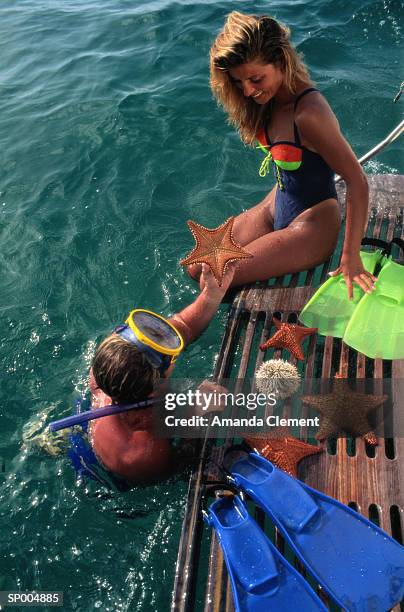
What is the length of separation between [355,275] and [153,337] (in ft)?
6.64

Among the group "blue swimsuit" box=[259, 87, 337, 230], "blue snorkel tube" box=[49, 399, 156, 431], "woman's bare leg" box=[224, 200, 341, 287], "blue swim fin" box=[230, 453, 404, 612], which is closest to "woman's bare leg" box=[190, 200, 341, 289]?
"woman's bare leg" box=[224, 200, 341, 287]

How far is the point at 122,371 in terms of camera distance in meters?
3.20

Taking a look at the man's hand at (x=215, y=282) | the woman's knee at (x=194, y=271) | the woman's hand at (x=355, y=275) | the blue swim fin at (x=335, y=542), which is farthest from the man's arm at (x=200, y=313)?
the blue swim fin at (x=335, y=542)

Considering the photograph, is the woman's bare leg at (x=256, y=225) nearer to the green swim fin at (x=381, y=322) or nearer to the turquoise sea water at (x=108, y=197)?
the turquoise sea water at (x=108, y=197)

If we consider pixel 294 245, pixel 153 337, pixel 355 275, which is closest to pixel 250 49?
pixel 294 245

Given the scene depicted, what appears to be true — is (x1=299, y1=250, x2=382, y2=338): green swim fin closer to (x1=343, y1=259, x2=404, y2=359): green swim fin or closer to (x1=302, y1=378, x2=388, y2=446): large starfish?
(x1=343, y1=259, x2=404, y2=359): green swim fin

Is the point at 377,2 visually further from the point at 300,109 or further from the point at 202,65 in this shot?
the point at 300,109

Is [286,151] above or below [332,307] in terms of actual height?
above

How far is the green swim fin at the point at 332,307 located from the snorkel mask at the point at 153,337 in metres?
1.48

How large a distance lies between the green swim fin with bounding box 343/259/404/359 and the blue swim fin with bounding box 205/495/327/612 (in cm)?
182

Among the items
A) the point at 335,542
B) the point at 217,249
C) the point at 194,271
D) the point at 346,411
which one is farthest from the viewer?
the point at 194,271

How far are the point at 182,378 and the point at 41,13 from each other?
12.4m

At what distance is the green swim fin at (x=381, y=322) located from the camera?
4.19 m

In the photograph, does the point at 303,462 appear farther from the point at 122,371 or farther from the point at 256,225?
the point at 256,225
